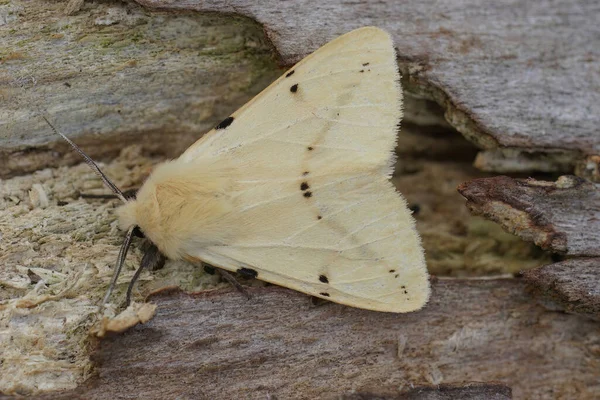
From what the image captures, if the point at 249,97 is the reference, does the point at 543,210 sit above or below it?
below

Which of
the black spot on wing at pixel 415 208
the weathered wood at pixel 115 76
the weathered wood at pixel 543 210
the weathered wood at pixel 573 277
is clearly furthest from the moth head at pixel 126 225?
the weathered wood at pixel 573 277

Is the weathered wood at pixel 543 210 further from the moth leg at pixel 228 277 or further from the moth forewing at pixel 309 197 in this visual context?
the moth leg at pixel 228 277

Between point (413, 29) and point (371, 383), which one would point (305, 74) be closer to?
point (413, 29)

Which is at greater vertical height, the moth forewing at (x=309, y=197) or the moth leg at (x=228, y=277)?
the moth forewing at (x=309, y=197)

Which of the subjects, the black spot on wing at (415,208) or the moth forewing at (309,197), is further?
the black spot on wing at (415,208)

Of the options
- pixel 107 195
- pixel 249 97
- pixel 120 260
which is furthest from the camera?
pixel 249 97

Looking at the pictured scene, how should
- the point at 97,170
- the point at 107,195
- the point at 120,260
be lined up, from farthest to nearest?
the point at 107,195 < the point at 97,170 < the point at 120,260

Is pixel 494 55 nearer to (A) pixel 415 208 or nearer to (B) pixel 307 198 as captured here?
(A) pixel 415 208

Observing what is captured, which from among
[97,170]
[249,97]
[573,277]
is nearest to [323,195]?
[249,97]
